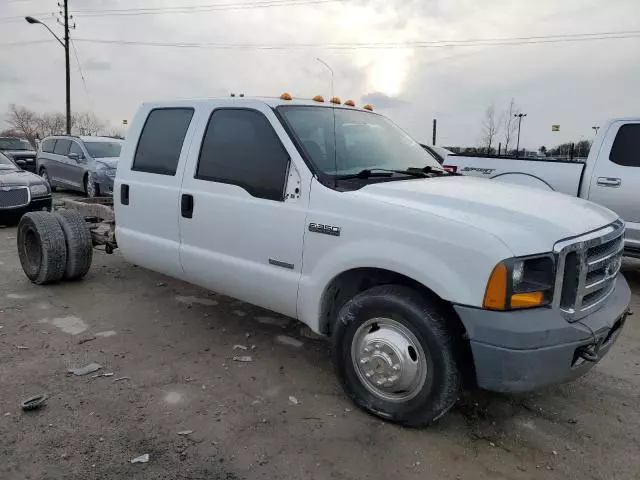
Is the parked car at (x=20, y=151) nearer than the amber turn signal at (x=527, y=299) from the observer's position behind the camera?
No

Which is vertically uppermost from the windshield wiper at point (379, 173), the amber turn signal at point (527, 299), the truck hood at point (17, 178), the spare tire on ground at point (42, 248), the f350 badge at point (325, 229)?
the windshield wiper at point (379, 173)

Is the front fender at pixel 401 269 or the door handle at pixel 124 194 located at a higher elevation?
the door handle at pixel 124 194

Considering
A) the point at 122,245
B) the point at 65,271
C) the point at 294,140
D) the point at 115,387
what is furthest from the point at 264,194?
the point at 65,271

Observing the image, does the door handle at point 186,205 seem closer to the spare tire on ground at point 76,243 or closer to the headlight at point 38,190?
the spare tire on ground at point 76,243

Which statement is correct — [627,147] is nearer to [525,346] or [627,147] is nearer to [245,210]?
[525,346]

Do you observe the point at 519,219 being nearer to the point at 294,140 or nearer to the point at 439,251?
the point at 439,251

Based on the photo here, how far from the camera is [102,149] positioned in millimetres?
14242

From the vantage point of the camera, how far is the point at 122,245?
4.98 meters

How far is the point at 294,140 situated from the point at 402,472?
217 centimetres

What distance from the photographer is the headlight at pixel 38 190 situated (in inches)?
392

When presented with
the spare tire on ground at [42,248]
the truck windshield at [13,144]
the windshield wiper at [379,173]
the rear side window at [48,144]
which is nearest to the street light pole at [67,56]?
the truck windshield at [13,144]

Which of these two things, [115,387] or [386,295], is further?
[115,387]

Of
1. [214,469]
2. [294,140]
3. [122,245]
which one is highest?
[294,140]

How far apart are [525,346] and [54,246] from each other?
4.93 metres
